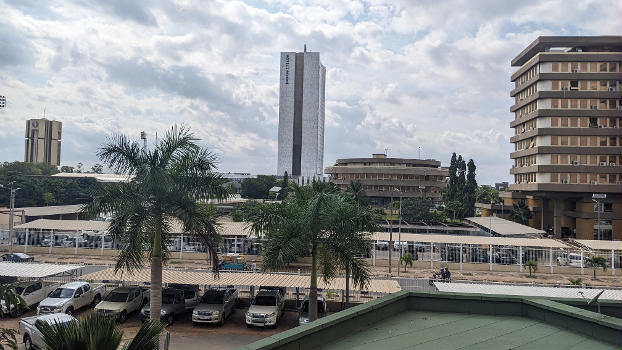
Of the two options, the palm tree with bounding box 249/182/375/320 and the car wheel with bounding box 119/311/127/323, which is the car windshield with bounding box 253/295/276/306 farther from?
the car wheel with bounding box 119/311/127/323

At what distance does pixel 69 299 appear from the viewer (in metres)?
22.8

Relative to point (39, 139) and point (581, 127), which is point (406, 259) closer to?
point (581, 127)

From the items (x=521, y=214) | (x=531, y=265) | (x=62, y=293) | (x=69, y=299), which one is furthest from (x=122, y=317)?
(x=521, y=214)

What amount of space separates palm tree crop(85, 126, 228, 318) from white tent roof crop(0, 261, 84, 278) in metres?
10.2

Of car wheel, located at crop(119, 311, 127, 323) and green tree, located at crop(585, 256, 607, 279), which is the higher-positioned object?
green tree, located at crop(585, 256, 607, 279)

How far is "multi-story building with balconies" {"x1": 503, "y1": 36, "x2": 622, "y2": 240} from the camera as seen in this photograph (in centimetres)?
6012

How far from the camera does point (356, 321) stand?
921 centimetres

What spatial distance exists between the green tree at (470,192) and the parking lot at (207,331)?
224 feet

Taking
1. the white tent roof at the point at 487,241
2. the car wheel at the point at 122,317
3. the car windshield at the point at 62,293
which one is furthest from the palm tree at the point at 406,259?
the car windshield at the point at 62,293

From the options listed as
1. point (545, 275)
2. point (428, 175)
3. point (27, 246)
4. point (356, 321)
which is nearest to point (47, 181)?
point (27, 246)

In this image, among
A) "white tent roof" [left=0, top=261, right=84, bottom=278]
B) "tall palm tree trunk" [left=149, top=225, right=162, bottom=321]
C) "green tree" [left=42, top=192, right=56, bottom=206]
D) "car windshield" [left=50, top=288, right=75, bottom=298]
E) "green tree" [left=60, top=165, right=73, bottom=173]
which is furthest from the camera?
"green tree" [left=60, top=165, right=73, bottom=173]

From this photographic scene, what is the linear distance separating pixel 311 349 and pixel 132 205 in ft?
37.9

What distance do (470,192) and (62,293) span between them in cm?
7591

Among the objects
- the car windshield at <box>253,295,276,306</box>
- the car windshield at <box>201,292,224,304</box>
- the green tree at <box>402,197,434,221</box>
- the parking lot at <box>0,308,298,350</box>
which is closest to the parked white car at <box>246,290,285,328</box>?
the car windshield at <box>253,295,276,306</box>
